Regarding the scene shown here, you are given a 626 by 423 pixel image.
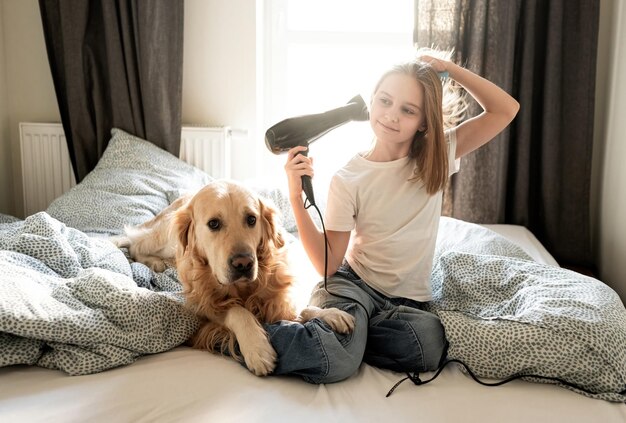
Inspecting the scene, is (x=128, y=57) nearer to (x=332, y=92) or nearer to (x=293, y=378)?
(x=332, y=92)

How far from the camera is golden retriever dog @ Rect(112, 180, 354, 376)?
57.1 inches

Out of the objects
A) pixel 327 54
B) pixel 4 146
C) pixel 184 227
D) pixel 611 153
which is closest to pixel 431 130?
pixel 184 227

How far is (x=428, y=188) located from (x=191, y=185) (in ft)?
4.96

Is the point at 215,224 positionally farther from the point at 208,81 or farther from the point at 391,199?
the point at 208,81

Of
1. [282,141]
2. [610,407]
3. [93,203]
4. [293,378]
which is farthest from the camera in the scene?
[93,203]

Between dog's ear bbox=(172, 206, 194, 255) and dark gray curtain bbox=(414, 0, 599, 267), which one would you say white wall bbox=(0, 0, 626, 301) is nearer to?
dark gray curtain bbox=(414, 0, 599, 267)

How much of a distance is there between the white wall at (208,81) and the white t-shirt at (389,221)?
5.58 ft

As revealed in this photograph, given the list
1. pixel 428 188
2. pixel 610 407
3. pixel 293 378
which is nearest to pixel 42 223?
pixel 293 378

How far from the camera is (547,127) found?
299 cm

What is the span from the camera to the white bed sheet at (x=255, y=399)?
1.20m

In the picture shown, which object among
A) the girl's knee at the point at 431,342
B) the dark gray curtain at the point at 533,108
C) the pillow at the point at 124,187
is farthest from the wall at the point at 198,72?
the girl's knee at the point at 431,342

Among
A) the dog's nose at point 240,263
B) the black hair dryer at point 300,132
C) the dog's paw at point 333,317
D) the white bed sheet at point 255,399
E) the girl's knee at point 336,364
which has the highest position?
the black hair dryer at point 300,132

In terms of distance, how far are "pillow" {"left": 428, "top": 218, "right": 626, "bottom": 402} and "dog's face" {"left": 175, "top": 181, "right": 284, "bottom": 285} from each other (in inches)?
20.0

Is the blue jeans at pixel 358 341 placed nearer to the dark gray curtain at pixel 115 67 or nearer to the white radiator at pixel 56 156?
the white radiator at pixel 56 156
